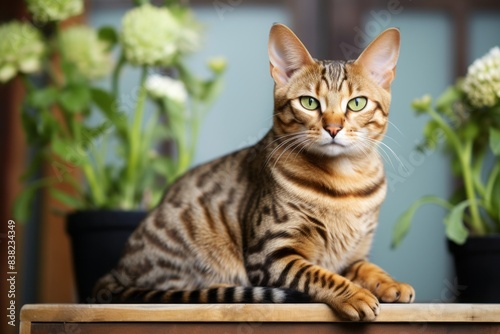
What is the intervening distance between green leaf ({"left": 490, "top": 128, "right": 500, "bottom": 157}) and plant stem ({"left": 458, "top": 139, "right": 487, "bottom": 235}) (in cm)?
10

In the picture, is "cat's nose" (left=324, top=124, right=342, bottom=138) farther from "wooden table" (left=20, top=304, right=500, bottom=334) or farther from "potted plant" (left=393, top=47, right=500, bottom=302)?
"potted plant" (left=393, top=47, right=500, bottom=302)

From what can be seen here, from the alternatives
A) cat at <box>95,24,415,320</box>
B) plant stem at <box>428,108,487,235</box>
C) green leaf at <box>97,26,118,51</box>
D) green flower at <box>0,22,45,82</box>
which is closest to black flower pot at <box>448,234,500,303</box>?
plant stem at <box>428,108,487,235</box>

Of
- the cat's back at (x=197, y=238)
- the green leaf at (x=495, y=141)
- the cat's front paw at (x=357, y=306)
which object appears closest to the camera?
the cat's front paw at (x=357, y=306)

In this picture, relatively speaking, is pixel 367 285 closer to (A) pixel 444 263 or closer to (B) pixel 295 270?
(B) pixel 295 270

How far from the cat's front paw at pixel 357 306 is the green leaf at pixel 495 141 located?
51 centimetres

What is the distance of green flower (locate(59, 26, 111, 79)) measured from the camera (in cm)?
171

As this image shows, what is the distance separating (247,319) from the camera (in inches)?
41.6

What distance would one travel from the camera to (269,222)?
3.79 ft

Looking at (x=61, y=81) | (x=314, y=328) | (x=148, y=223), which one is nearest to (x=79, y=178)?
(x=61, y=81)

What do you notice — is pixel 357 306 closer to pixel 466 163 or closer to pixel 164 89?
pixel 466 163

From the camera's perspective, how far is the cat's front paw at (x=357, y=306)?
1.01m

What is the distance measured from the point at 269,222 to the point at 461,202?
58 centimetres

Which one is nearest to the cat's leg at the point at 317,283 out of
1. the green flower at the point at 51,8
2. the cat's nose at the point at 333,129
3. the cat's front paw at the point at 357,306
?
the cat's front paw at the point at 357,306

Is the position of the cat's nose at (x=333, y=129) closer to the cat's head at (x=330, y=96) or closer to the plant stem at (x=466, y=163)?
the cat's head at (x=330, y=96)
